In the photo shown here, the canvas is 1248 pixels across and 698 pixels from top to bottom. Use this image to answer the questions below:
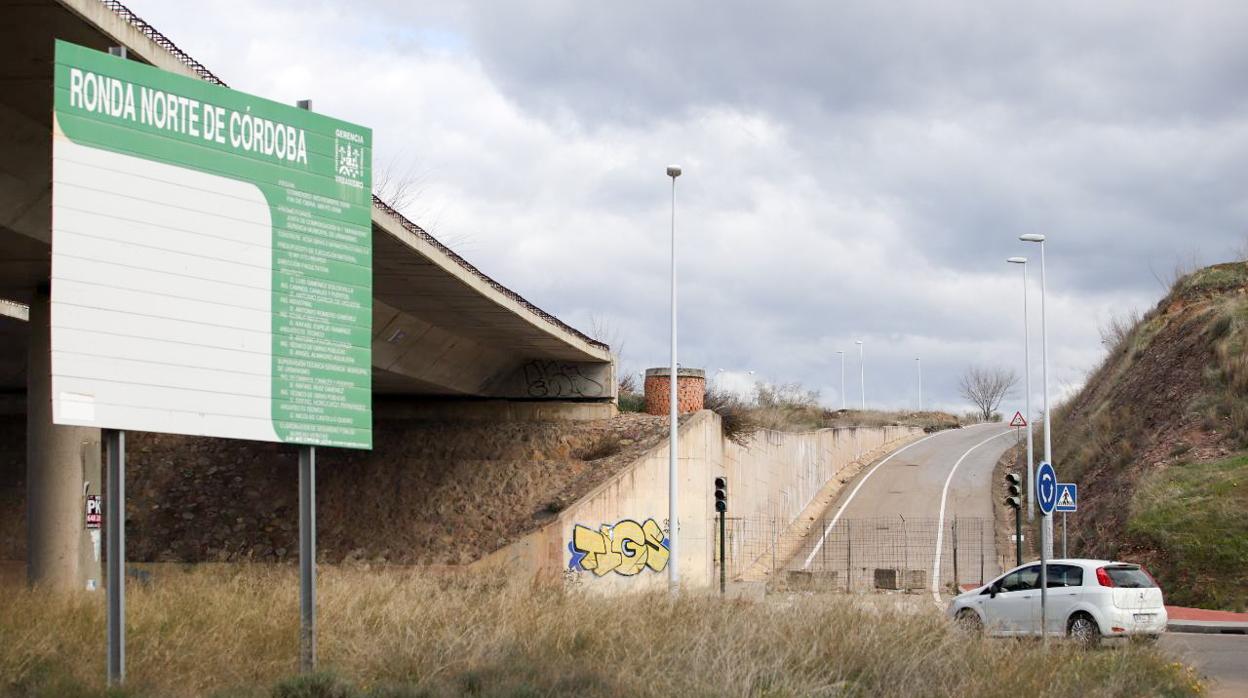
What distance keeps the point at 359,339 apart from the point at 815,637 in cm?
562

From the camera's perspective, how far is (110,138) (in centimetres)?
1070

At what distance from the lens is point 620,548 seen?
102ft

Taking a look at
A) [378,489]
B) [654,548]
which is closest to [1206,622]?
[654,548]

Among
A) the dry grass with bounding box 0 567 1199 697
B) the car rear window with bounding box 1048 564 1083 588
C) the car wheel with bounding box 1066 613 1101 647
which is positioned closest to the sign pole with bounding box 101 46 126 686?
the dry grass with bounding box 0 567 1199 697

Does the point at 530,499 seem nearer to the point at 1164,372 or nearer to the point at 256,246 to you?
the point at 256,246

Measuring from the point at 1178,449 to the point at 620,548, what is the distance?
18.0m

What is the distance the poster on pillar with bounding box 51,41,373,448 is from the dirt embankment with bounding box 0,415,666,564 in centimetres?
1794

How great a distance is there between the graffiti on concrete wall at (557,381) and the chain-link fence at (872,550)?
5.84 metres

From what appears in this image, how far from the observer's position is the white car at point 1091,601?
20.0m

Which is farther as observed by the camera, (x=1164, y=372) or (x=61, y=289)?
(x=1164, y=372)

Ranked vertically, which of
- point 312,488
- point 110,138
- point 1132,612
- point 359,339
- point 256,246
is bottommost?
point 1132,612

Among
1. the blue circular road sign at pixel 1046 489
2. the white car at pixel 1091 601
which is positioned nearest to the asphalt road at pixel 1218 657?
the white car at pixel 1091 601

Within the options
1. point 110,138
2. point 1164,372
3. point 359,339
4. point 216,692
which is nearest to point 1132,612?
point 359,339

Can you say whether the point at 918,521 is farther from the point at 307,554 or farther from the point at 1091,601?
the point at 307,554
